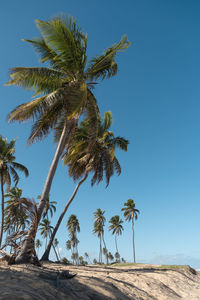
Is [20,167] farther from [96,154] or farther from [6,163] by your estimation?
[96,154]

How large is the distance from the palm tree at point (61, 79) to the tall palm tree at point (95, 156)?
5.81 metres

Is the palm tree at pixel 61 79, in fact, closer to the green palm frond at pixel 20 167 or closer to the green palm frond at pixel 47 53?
the green palm frond at pixel 47 53

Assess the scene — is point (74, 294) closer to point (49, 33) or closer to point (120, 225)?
point (49, 33)

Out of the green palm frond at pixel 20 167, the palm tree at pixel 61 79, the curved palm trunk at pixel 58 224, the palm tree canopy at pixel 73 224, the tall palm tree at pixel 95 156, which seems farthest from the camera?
the palm tree canopy at pixel 73 224

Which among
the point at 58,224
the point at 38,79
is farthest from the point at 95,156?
the point at 38,79

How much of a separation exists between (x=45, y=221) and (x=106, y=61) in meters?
45.6

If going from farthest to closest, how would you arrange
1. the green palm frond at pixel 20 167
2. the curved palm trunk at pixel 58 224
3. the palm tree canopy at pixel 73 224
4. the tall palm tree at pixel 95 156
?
the palm tree canopy at pixel 73 224 < the green palm frond at pixel 20 167 < the tall palm tree at pixel 95 156 < the curved palm trunk at pixel 58 224

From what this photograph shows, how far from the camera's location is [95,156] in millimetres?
17516

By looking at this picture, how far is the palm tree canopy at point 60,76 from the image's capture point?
32.7 feet

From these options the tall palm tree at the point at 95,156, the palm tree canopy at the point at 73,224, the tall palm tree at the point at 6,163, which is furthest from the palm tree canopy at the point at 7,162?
the palm tree canopy at the point at 73,224

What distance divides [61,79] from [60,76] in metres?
0.27

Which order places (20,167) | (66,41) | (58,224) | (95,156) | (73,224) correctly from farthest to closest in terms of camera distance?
1. (73,224)
2. (20,167)
3. (95,156)
4. (58,224)
5. (66,41)

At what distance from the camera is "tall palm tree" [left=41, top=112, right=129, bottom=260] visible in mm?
17141

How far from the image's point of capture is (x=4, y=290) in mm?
3461
